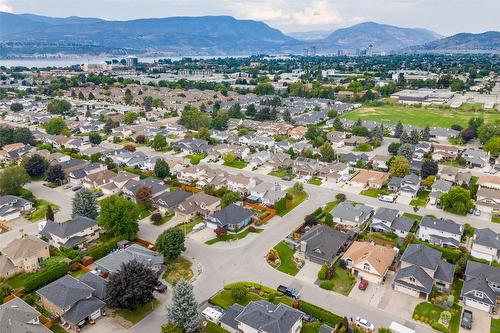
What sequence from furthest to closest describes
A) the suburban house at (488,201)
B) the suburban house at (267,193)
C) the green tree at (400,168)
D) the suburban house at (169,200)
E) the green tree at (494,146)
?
the green tree at (494,146) < the green tree at (400,168) < the suburban house at (267,193) < the suburban house at (169,200) < the suburban house at (488,201)

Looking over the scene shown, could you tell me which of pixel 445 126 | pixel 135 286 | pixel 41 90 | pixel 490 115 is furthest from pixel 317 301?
pixel 41 90

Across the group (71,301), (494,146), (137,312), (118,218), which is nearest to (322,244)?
(137,312)

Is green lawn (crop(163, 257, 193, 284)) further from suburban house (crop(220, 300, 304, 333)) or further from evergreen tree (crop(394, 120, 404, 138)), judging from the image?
evergreen tree (crop(394, 120, 404, 138))

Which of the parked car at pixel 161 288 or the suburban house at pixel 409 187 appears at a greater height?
the suburban house at pixel 409 187

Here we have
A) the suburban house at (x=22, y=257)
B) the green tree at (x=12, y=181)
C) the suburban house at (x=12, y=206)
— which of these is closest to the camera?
the suburban house at (x=22, y=257)

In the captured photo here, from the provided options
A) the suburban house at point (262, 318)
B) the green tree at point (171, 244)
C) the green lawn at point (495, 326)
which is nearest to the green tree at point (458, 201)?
the green lawn at point (495, 326)

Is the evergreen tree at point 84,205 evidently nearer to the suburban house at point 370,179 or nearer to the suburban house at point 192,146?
the suburban house at point 192,146
